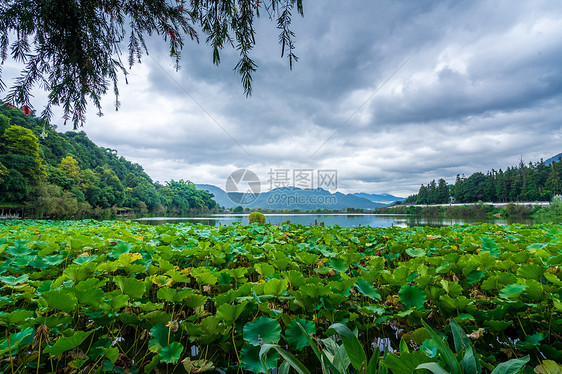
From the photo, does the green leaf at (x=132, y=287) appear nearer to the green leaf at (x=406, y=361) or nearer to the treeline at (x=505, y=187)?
the green leaf at (x=406, y=361)

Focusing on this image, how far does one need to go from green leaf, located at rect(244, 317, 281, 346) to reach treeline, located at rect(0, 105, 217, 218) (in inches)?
123

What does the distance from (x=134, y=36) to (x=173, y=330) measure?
3273 millimetres

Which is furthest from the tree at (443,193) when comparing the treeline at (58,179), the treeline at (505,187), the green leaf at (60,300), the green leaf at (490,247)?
the green leaf at (60,300)

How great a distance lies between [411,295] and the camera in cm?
99

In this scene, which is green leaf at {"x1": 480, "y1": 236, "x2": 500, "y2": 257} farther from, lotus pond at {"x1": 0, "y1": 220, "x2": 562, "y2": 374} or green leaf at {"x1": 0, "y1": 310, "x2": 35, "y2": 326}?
green leaf at {"x1": 0, "y1": 310, "x2": 35, "y2": 326}

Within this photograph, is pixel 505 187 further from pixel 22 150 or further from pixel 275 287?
pixel 22 150

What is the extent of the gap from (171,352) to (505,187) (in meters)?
62.4

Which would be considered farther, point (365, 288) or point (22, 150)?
point (22, 150)

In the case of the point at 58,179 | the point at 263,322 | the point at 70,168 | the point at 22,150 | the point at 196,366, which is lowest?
the point at 196,366

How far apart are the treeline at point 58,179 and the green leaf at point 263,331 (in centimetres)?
313

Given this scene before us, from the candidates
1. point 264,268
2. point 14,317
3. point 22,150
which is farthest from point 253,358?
point 22,150

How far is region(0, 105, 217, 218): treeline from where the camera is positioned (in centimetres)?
1842

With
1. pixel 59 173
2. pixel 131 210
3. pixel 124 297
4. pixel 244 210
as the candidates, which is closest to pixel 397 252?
pixel 124 297

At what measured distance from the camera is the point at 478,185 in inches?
1996
